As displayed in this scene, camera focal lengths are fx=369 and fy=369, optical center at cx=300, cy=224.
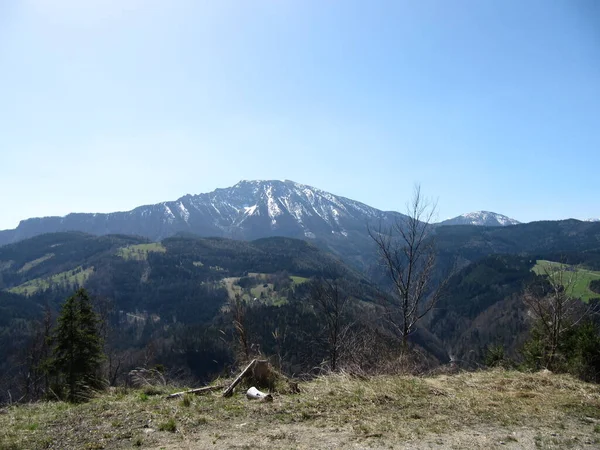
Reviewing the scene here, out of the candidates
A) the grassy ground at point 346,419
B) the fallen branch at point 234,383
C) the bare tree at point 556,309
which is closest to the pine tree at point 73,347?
the grassy ground at point 346,419

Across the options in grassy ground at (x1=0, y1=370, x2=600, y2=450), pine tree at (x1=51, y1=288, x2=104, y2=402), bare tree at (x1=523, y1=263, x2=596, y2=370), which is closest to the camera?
grassy ground at (x1=0, y1=370, x2=600, y2=450)

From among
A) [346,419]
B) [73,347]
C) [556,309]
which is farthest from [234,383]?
[73,347]

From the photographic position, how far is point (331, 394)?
871 cm

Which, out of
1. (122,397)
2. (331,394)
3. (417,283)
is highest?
(417,283)

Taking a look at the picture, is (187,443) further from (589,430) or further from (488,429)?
(589,430)

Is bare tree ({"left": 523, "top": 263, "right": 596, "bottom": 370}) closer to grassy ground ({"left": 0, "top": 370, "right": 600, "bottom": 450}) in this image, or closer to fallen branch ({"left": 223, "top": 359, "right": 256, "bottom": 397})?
grassy ground ({"left": 0, "top": 370, "right": 600, "bottom": 450})

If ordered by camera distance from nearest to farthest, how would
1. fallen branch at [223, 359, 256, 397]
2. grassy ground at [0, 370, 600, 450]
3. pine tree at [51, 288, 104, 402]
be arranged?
grassy ground at [0, 370, 600, 450]
fallen branch at [223, 359, 256, 397]
pine tree at [51, 288, 104, 402]

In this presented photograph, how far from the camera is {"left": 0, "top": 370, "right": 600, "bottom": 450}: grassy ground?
615 cm

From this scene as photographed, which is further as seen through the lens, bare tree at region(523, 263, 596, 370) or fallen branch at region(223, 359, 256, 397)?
bare tree at region(523, 263, 596, 370)

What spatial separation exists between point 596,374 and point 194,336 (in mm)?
143948

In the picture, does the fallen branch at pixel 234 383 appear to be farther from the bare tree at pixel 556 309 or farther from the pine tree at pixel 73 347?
the pine tree at pixel 73 347

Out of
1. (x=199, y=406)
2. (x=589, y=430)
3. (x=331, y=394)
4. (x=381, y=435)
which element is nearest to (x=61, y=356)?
(x=199, y=406)

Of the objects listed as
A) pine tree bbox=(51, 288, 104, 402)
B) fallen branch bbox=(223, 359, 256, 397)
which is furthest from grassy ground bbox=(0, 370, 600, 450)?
pine tree bbox=(51, 288, 104, 402)

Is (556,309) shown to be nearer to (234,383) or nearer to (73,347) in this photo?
(234,383)
